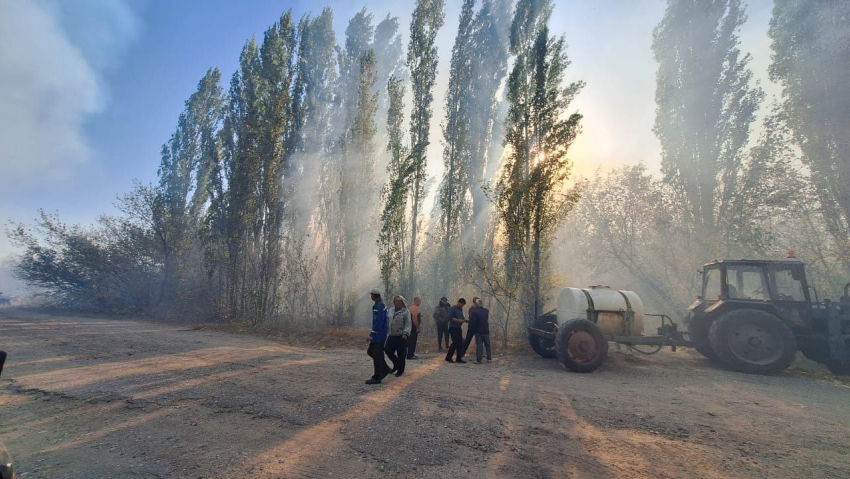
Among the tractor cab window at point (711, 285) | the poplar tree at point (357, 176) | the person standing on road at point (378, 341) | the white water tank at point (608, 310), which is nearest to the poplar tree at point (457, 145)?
the poplar tree at point (357, 176)

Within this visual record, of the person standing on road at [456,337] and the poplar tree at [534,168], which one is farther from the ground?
the poplar tree at [534,168]

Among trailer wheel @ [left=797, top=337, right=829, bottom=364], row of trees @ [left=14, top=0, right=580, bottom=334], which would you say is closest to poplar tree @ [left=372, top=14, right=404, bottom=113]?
row of trees @ [left=14, top=0, right=580, bottom=334]

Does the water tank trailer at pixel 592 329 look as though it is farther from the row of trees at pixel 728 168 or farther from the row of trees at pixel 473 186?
the row of trees at pixel 728 168

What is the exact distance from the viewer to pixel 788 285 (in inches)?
382

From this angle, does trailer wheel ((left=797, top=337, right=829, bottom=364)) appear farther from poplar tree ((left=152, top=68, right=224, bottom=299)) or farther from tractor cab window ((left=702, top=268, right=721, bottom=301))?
poplar tree ((left=152, top=68, right=224, bottom=299))

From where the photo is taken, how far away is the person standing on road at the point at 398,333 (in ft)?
26.0

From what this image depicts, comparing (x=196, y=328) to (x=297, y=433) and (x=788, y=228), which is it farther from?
(x=788, y=228)

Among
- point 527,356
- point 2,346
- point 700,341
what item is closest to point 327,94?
point 2,346

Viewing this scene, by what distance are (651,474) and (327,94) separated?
27.8 meters

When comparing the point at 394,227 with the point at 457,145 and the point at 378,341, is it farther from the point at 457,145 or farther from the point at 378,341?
the point at 378,341

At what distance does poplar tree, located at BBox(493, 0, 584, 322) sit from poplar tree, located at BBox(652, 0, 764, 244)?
9.49m

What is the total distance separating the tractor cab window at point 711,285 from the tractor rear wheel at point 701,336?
2.59 feet

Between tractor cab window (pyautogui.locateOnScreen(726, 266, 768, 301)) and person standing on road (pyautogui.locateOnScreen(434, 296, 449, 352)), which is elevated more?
tractor cab window (pyautogui.locateOnScreen(726, 266, 768, 301))

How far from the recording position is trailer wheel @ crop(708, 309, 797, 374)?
898 centimetres
